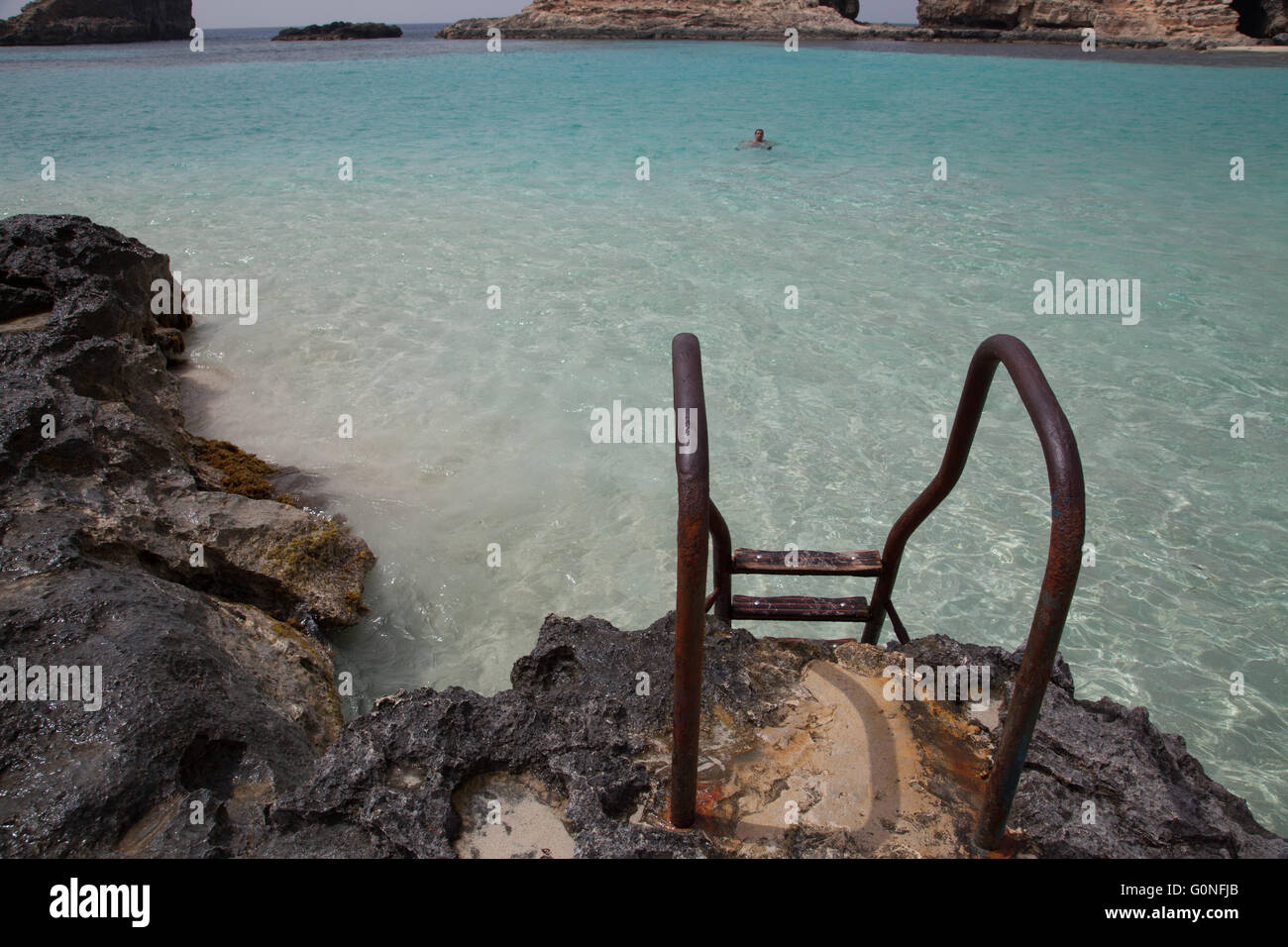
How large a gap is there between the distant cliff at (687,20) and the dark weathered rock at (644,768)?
2458 inches

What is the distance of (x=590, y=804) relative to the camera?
1908mm

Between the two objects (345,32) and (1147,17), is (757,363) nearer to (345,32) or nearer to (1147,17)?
(1147,17)

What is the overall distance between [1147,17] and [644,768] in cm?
6051

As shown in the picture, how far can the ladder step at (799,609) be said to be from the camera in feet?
8.65

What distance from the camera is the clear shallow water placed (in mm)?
3783

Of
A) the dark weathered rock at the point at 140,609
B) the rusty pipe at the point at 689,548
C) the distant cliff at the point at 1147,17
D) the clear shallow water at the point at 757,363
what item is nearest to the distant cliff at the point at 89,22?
the clear shallow water at the point at 757,363

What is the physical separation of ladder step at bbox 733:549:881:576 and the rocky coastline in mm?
226

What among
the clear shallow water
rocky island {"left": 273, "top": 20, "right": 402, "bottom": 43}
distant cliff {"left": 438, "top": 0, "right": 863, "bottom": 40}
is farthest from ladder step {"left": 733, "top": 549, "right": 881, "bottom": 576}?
rocky island {"left": 273, "top": 20, "right": 402, "bottom": 43}

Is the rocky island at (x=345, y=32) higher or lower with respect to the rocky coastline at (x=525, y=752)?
higher

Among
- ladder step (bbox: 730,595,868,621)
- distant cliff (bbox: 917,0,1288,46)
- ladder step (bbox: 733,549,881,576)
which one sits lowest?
ladder step (bbox: 730,595,868,621)

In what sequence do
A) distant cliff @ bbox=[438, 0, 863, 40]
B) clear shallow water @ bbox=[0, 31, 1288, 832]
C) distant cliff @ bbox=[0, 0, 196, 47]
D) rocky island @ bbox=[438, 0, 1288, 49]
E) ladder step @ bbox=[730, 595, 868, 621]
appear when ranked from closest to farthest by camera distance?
ladder step @ bbox=[730, 595, 868, 621]
clear shallow water @ bbox=[0, 31, 1288, 832]
rocky island @ bbox=[438, 0, 1288, 49]
distant cliff @ bbox=[438, 0, 863, 40]
distant cliff @ bbox=[0, 0, 196, 47]

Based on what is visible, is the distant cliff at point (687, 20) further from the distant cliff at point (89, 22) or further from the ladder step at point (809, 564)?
the ladder step at point (809, 564)

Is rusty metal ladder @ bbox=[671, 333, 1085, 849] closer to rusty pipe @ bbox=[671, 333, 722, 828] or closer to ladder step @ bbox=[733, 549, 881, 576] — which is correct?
rusty pipe @ bbox=[671, 333, 722, 828]

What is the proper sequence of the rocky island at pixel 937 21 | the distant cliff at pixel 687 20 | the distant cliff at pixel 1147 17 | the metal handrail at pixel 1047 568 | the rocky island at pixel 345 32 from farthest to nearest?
the rocky island at pixel 345 32
the distant cliff at pixel 687 20
the rocky island at pixel 937 21
the distant cliff at pixel 1147 17
the metal handrail at pixel 1047 568
